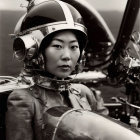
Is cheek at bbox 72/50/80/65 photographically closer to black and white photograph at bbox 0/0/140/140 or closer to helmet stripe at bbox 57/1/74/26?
black and white photograph at bbox 0/0/140/140

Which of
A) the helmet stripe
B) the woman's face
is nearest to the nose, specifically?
the woman's face

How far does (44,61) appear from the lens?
1.89m

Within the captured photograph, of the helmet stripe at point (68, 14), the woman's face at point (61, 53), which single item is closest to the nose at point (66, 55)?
the woman's face at point (61, 53)

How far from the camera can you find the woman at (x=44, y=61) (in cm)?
176

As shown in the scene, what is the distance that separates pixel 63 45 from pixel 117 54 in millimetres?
1692

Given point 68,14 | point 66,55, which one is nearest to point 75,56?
point 66,55

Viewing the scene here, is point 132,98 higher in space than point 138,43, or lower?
lower

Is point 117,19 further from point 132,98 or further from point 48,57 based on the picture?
point 48,57

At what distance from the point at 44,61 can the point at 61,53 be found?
11 cm

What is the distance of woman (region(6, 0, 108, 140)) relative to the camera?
5.79 ft

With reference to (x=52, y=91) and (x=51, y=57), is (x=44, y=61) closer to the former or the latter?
(x=51, y=57)

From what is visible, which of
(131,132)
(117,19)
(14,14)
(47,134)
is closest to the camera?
(131,132)

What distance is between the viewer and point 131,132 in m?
1.42

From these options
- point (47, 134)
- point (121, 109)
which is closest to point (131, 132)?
point (47, 134)
